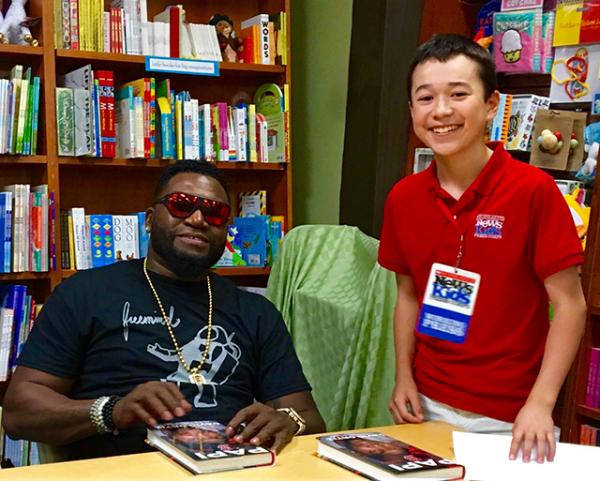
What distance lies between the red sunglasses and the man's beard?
64 millimetres

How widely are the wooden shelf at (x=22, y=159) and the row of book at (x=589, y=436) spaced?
2.15 m

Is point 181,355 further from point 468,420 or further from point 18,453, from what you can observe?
point 18,453

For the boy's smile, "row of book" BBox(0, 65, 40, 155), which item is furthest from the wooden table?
"row of book" BBox(0, 65, 40, 155)

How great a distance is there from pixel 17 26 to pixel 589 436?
2520 mm

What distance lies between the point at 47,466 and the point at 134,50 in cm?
225

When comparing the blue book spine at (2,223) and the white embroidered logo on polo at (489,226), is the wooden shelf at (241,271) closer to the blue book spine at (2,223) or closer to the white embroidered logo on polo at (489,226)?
the blue book spine at (2,223)

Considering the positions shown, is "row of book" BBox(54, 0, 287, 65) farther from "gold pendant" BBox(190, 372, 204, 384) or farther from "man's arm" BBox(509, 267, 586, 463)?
"man's arm" BBox(509, 267, 586, 463)

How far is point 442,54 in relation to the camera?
5.38 feet

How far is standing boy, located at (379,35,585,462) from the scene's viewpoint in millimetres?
1585

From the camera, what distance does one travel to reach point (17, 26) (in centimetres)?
308

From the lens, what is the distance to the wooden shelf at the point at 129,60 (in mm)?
3107

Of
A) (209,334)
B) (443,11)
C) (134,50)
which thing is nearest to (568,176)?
(443,11)

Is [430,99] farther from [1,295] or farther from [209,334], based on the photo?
[1,295]

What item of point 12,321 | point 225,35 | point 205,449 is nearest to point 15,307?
point 12,321
